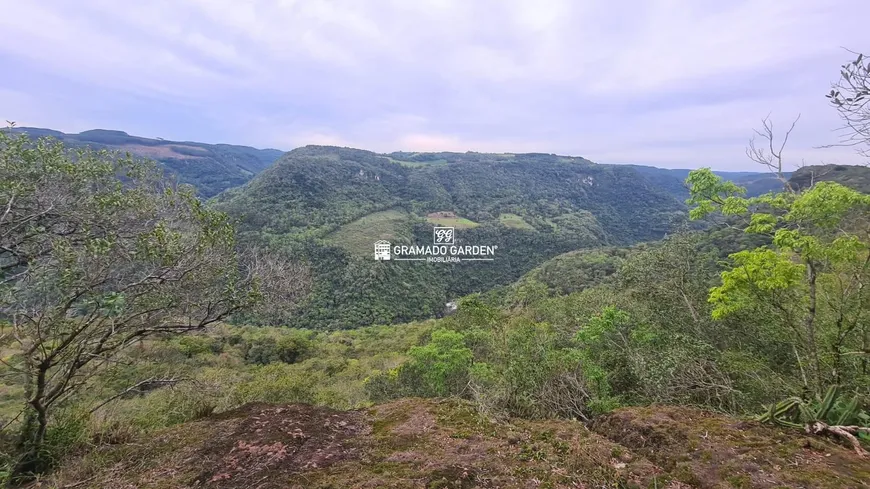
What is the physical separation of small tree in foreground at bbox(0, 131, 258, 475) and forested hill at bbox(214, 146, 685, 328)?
20.3 meters

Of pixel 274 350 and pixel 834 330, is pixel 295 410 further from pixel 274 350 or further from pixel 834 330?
pixel 274 350

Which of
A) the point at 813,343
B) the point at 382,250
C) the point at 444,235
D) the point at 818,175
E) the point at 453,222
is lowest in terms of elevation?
the point at 382,250

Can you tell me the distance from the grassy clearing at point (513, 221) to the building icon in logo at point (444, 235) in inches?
868

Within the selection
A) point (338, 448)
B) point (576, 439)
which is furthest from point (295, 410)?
point (576, 439)

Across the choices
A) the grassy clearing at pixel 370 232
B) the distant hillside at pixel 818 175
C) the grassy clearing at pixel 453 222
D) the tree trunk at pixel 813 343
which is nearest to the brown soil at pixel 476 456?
the tree trunk at pixel 813 343

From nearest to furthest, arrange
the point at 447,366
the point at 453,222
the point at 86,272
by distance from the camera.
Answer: the point at 86,272, the point at 447,366, the point at 453,222

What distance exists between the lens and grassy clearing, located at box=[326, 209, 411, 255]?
8488 cm

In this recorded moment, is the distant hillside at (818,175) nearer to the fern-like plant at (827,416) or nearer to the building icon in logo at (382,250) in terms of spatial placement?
the fern-like plant at (827,416)

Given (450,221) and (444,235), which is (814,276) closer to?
(444,235)

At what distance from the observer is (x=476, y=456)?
4305 millimetres

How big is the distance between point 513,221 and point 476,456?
4943 inches

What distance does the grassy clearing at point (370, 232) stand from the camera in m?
84.9

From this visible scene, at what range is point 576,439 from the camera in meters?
4.51

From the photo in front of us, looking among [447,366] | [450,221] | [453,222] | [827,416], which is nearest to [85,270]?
[447,366]
